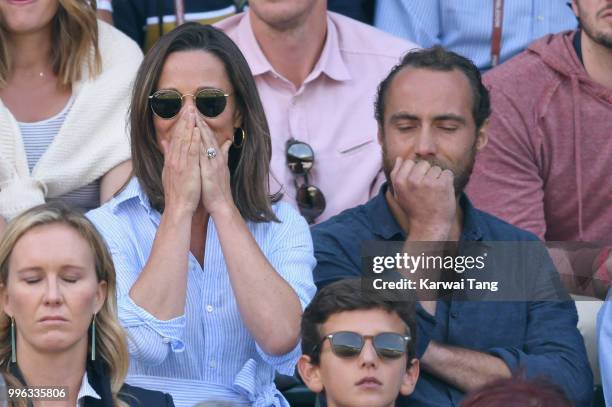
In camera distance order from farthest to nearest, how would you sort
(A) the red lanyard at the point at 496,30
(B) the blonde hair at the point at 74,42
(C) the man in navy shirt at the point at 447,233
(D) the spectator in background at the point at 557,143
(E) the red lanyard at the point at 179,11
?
1. (A) the red lanyard at the point at 496,30
2. (E) the red lanyard at the point at 179,11
3. (D) the spectator in background at the point at 557,143
4. (B) the blonde hair at the point at 74,42
5. (C) the man in navy shirt at the point at 447,233

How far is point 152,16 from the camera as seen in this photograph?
254 inches

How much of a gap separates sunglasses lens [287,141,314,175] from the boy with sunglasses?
3.79 ft

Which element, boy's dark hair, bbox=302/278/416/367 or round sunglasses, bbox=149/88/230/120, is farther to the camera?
round sunglasses, bbox=149/88/230/120

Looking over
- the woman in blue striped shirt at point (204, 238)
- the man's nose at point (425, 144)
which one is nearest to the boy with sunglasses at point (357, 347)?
the woman in blue striped shirt at point (204, 238)

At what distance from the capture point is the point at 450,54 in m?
5.46

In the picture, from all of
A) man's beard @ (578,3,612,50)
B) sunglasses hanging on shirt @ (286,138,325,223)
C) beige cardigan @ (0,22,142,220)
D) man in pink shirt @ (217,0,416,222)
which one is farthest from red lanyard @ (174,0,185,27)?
man's beard @ (578,3,612,50)

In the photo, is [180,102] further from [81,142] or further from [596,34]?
[596,34]

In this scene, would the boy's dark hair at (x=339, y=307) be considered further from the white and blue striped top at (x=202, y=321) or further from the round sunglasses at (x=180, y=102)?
the round sunglasses at (x=180, y=102)

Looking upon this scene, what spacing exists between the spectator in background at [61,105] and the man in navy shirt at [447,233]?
93 cm

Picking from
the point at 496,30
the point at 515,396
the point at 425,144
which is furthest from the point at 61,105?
the point at 515,396

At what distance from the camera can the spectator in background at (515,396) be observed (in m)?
3.35

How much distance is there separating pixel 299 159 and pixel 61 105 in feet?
2.95

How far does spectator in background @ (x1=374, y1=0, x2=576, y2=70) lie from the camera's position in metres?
6.58

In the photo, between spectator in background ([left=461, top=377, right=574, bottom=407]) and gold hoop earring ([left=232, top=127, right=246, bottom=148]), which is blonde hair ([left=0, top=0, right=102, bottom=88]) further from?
spectator in background ([left=461, top=377, right=574, bottom=407])
